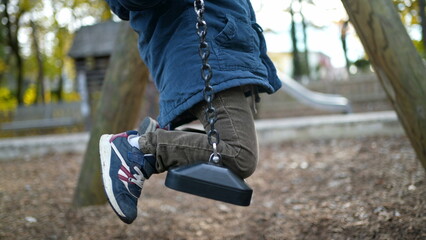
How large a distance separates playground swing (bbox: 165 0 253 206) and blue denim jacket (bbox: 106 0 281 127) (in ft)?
0.41

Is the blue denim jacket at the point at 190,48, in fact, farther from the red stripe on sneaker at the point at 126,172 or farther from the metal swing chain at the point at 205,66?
the red stripe on sneaker at the point at 126,172

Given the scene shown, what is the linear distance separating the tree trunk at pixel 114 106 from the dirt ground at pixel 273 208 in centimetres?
16

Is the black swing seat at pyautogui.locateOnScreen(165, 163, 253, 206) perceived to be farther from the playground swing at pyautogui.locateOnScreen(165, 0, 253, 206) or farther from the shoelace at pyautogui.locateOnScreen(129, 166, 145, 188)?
the shoelace at pyautogui.locateOnScreen(129, 166, 145, 188)

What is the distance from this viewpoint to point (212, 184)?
4.80 feet

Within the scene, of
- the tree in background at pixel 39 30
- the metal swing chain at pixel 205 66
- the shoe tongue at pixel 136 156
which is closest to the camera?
the metal swing chain at pixel 205 66

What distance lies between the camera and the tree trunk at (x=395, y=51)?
196 cm

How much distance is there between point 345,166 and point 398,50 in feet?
8.62

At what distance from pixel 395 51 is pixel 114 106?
208cm

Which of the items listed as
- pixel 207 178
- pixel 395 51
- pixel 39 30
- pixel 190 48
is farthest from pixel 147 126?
pixel 39 30

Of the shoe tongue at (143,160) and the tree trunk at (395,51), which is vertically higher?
the tree trunk at (395,51)

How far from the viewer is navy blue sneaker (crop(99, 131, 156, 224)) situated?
169 centimetres

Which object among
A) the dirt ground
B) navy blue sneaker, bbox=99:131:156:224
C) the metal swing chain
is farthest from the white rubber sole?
the dirt ground

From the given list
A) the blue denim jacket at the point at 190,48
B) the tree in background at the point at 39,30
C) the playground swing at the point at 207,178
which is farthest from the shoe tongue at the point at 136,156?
the tree in background at the point at 39,30

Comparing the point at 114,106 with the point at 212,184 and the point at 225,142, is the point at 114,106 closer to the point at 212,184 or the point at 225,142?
the point at 225,142
